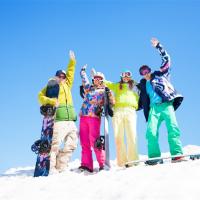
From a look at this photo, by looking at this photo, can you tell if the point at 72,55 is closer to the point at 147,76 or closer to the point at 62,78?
the point at 62,78

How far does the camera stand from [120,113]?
8539 mm

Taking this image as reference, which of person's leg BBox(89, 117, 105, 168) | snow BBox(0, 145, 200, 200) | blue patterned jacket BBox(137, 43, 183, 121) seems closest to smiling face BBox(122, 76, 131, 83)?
blue patterned jacket BBox(137, 43, 183, 121)

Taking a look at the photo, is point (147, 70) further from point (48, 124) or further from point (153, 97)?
point (48, 124)

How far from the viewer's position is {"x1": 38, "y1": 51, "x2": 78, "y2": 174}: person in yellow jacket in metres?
8.67

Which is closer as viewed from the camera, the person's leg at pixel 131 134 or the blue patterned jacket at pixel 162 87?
the blue patterned jacket at pixel 162 87

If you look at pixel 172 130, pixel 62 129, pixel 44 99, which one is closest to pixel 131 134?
pixel 172 130

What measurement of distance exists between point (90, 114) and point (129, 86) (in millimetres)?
1108

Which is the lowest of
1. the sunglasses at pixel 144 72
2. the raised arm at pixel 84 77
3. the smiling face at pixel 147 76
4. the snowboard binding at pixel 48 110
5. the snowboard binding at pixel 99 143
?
the snowboard binding at pixel 99 143

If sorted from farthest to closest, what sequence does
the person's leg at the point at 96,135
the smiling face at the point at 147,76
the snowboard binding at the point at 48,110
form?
the snowboard binding at the point at 48,110 → the smiling face at the point at 147,76 → the person's leg at the point at 96,135

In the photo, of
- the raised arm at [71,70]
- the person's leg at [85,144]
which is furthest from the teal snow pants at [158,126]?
the raised arm at [71,70]

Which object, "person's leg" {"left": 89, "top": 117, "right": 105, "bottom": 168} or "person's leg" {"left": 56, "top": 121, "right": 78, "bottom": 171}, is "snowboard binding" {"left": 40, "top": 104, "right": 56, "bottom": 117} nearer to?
"person's leg" {"left": 56, "top": 121, "right": 78, "bottom": 171}

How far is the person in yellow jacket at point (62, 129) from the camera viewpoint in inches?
341

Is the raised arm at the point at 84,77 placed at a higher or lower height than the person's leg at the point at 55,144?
higher

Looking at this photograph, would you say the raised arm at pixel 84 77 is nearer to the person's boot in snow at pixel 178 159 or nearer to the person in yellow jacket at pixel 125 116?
the person in yellow jacket at pixel 125 116
